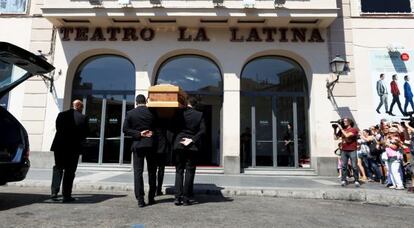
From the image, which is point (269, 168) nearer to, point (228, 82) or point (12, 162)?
point (228, 82)

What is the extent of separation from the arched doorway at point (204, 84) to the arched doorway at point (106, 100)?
1.48 metres

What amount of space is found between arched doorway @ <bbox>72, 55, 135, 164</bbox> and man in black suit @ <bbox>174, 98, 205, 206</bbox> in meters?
7.37

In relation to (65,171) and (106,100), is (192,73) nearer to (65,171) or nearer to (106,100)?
(106,100)

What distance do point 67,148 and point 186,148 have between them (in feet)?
7.23

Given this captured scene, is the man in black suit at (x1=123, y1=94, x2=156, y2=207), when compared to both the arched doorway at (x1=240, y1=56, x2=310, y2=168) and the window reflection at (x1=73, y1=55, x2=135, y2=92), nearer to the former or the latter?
the arched doorway at (x1=240, y1=56, x2=310, y2=168)

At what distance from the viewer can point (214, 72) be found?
13.8m

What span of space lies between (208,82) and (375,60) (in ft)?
20.9

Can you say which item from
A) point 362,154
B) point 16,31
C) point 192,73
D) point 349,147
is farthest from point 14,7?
point 362,154

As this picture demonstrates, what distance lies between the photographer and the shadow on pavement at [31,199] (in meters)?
5.85

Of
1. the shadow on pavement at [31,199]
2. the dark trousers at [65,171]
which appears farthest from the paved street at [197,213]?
the dark trousers at [65,171]

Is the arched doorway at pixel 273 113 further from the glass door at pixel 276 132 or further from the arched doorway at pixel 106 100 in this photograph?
the arched doorway at pixel 106 100

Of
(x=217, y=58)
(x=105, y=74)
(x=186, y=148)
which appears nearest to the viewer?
(x=186, y=148)

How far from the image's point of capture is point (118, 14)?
12.4 meters

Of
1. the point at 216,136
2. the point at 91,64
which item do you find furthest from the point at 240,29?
the point at 91,64
